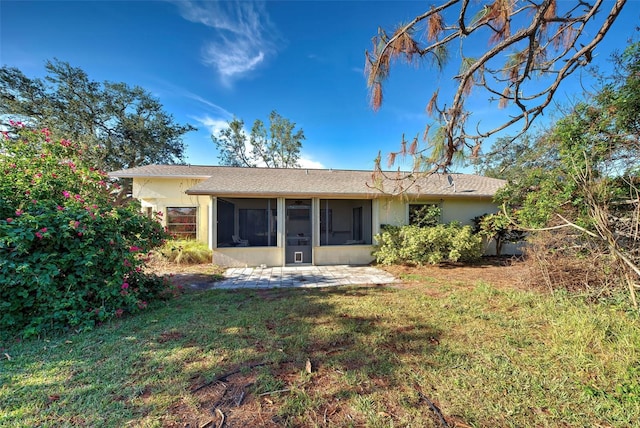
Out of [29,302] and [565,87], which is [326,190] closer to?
[565,87]

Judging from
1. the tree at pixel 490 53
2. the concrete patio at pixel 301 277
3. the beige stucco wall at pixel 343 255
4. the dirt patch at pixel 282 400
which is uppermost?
the tree at pixel 490 53

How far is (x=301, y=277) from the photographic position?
25.2 feet

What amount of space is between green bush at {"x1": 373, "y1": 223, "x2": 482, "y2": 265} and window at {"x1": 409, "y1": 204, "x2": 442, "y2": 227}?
2.38 ft

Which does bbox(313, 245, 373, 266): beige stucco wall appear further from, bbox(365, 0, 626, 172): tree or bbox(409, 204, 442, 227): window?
bbox(365, 0, 626, 172): tree

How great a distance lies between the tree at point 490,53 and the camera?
326cm

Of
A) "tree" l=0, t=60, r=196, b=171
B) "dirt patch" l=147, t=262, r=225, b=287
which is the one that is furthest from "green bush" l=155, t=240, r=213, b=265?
"tree" l=0, t=60, r=196, b=171

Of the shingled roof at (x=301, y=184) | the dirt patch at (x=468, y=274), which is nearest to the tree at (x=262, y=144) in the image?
the shingled roof at (x=301, y=184)

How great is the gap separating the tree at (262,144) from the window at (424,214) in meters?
19.0

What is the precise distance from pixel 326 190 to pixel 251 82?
6513 mm

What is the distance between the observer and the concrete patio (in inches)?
269

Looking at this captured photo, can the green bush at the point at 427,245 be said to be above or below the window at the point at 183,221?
below

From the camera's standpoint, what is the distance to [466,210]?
10688 millimetres

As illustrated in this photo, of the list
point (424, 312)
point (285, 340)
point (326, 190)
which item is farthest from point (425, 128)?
point (326, 190)

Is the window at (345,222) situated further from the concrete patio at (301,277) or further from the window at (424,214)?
the window at (424,214)
